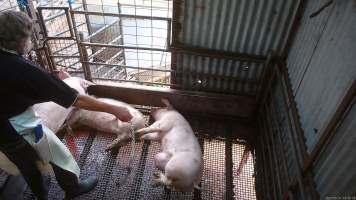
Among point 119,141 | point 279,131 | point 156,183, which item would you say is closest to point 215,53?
point 279,131

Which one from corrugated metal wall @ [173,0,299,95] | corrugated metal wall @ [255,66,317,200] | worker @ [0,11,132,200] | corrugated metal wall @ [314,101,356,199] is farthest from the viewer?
corrugated metal wall @ [173,0,299,95]

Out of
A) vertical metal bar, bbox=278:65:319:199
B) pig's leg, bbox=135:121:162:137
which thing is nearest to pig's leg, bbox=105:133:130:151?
pig's leg, bbox=135:121:162:137

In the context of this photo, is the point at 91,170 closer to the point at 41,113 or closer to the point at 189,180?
the point at 41,113

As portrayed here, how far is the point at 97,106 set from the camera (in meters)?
2.56

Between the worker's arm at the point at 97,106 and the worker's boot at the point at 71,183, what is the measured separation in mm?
618

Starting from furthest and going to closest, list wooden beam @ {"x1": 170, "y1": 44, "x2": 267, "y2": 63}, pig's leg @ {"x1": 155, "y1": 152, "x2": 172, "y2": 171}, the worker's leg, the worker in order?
wooden beam @ {"x1": 170, "y1": 44, "x2": 267, "y2": 63}
pig's leg @ {"x1": 155, "y1": 152, "x2": 172, "y2": 171}
the worker's leg
the worker

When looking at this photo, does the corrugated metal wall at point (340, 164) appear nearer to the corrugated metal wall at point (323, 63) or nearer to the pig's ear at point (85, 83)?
the corrugated metal wall at point (323, 63)

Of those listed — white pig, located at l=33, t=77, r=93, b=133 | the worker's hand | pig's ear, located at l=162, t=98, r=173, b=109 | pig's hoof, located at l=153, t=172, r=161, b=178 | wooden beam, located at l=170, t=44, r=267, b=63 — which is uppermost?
wooden beam, located at l=170, t=44, r=267, b=63

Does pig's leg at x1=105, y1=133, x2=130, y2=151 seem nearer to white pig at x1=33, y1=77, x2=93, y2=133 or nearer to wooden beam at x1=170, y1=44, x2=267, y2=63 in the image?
white pig at x1=33, y1=77, x2=93, y2=133

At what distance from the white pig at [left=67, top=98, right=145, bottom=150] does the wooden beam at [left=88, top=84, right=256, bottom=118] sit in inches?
18.0

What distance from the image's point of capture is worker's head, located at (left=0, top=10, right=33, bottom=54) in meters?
2.09

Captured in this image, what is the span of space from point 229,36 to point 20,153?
2.45 metres

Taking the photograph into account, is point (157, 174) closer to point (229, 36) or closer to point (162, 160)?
point (162, 160)

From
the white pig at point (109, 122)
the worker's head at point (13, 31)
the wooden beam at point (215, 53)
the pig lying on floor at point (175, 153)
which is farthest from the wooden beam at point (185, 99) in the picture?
the worker's head at point (13, 31)
